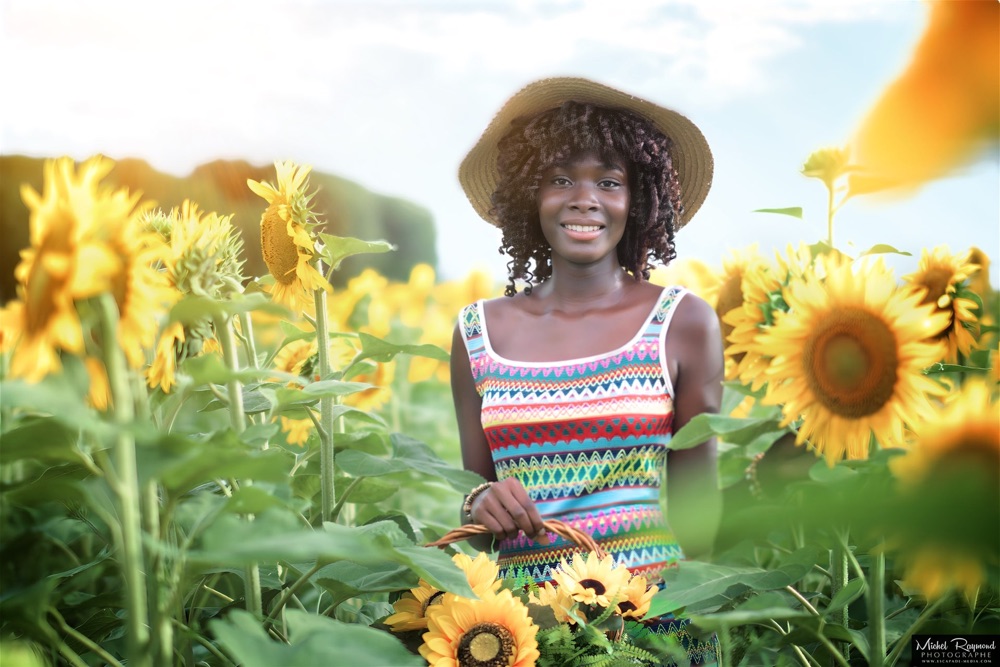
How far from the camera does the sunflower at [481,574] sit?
863mm

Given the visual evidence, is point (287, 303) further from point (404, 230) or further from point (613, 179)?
point (404, 230)

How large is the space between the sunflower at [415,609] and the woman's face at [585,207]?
765mm

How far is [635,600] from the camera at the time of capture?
3.12ft

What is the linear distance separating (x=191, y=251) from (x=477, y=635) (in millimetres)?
429

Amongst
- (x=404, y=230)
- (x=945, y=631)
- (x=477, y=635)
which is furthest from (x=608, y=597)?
(x=404, y=230)

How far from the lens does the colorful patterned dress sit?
54.4 inches

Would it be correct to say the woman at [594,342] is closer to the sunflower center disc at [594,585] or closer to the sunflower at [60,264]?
the sunflower center disc at [594,585]

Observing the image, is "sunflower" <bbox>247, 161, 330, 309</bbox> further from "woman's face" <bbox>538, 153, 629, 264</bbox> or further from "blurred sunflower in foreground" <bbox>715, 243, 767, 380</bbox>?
"blurred sunflower in foreground" <bbox>715, 243, 767, 380</bbox>

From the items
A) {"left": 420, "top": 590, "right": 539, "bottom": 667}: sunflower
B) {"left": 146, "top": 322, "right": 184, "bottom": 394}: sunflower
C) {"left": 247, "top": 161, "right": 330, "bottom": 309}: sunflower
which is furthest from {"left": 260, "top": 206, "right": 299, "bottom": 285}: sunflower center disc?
{"left": 420, "top": 590, "right": 539, "bottom": 667}: sunflower

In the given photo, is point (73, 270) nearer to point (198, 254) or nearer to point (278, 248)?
point (198, 254)

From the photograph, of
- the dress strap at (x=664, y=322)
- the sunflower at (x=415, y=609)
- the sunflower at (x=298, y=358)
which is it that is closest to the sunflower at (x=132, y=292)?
the sunflower at (x=415, y=609)

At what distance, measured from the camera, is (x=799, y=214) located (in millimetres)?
1176

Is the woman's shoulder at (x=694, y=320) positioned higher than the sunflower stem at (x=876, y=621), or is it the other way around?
the woman's shoulder at (x=694, y=320)

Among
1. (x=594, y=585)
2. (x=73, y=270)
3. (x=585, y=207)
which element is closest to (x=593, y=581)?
(x=594, y=585)
